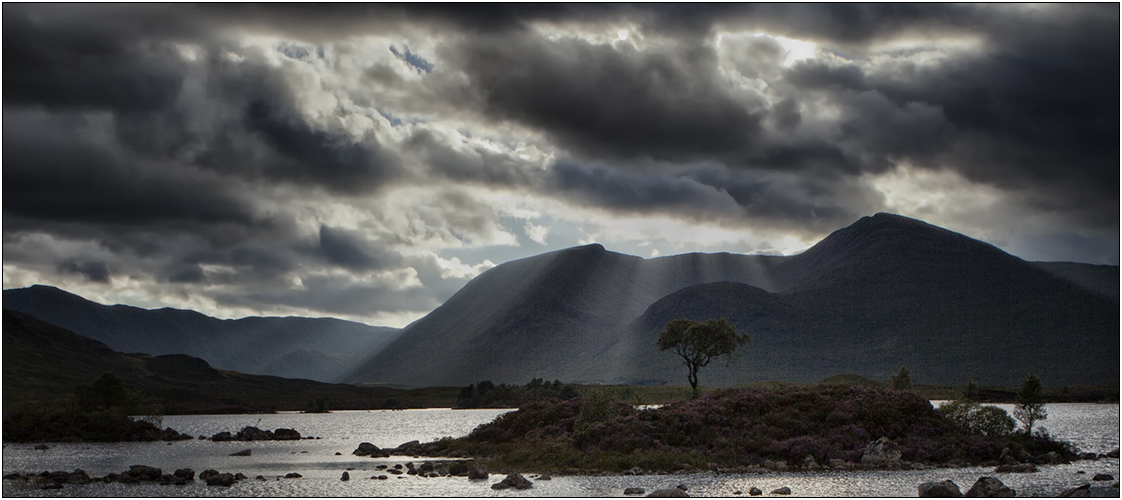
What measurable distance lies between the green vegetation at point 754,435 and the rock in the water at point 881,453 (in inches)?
29.4

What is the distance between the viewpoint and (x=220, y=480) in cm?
6731

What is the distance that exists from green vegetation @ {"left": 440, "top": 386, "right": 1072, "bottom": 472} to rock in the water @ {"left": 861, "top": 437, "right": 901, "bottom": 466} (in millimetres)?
748

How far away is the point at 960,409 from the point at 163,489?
72.8 m

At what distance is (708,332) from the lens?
138 meters

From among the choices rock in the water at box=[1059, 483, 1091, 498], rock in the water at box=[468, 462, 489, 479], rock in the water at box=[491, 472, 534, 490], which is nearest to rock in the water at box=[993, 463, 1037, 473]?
rock in the water at box=[1059, 483, 1091, 498]

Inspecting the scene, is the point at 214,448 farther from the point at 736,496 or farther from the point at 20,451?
the point at 736,496

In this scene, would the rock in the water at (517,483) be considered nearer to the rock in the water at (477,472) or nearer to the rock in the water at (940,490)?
the rock in the water at (477,472)

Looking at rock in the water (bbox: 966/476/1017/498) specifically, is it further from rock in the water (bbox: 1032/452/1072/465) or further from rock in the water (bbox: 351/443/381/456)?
rock in the water (bbox: 351/443/381/456)

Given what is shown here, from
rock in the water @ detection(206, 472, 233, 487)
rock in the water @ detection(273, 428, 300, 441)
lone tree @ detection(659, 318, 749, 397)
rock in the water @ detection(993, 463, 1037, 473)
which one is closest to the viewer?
rock in the water @ detection(993, 463, 1037, 473)

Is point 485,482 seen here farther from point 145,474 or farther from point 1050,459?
point 1050,459

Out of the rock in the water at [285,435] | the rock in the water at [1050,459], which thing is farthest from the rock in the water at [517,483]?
the rock in the water at [285,435]

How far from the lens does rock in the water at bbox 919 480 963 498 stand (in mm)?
52031

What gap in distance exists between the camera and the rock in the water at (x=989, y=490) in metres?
51.8

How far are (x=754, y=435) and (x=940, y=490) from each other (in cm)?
2443
